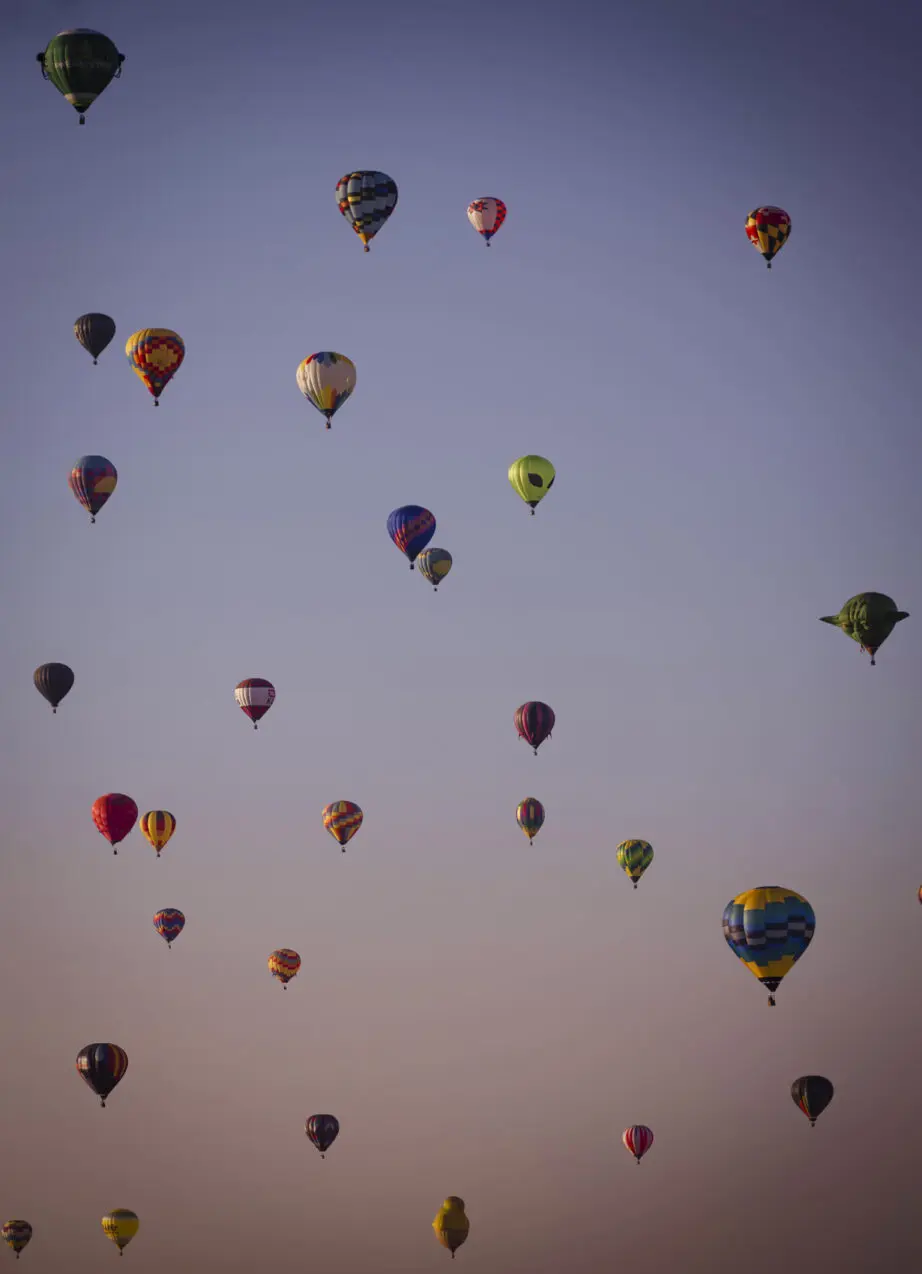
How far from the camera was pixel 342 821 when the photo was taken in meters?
69.1

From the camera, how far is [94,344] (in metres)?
63.7

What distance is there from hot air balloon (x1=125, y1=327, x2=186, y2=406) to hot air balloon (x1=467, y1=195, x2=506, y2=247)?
1065 cm

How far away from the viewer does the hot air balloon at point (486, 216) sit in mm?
66562

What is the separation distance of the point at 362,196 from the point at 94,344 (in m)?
9.34

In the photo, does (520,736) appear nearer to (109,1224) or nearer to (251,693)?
(251,693)

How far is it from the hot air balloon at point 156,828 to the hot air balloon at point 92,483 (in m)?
10.2

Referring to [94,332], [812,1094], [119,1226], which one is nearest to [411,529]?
[94,332]

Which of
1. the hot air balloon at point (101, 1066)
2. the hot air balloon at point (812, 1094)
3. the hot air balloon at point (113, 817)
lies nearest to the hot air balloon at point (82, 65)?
the hot air balloon at point (113, 817)

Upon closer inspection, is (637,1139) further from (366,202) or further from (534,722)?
(366,202)

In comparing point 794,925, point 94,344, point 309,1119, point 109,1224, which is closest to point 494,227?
point 94,344

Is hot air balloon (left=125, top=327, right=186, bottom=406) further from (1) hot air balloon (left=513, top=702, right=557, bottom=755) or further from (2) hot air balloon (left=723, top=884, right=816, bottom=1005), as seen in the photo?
(2) hot air balloon (left=723, top=884, right=816, bottom=1005)

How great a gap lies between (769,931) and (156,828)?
934 inches

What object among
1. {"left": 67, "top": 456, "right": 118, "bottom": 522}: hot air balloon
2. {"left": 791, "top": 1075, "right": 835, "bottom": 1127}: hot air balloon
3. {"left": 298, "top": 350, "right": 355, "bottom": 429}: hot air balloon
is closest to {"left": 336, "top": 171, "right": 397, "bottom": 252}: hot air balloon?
{"left": 298, "top": 350, "right": 355, "bottom": 429}: hot air balloon

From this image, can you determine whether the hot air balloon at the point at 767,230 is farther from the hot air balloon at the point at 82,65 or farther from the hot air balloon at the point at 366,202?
the hot air balloon at the point at 82,65
